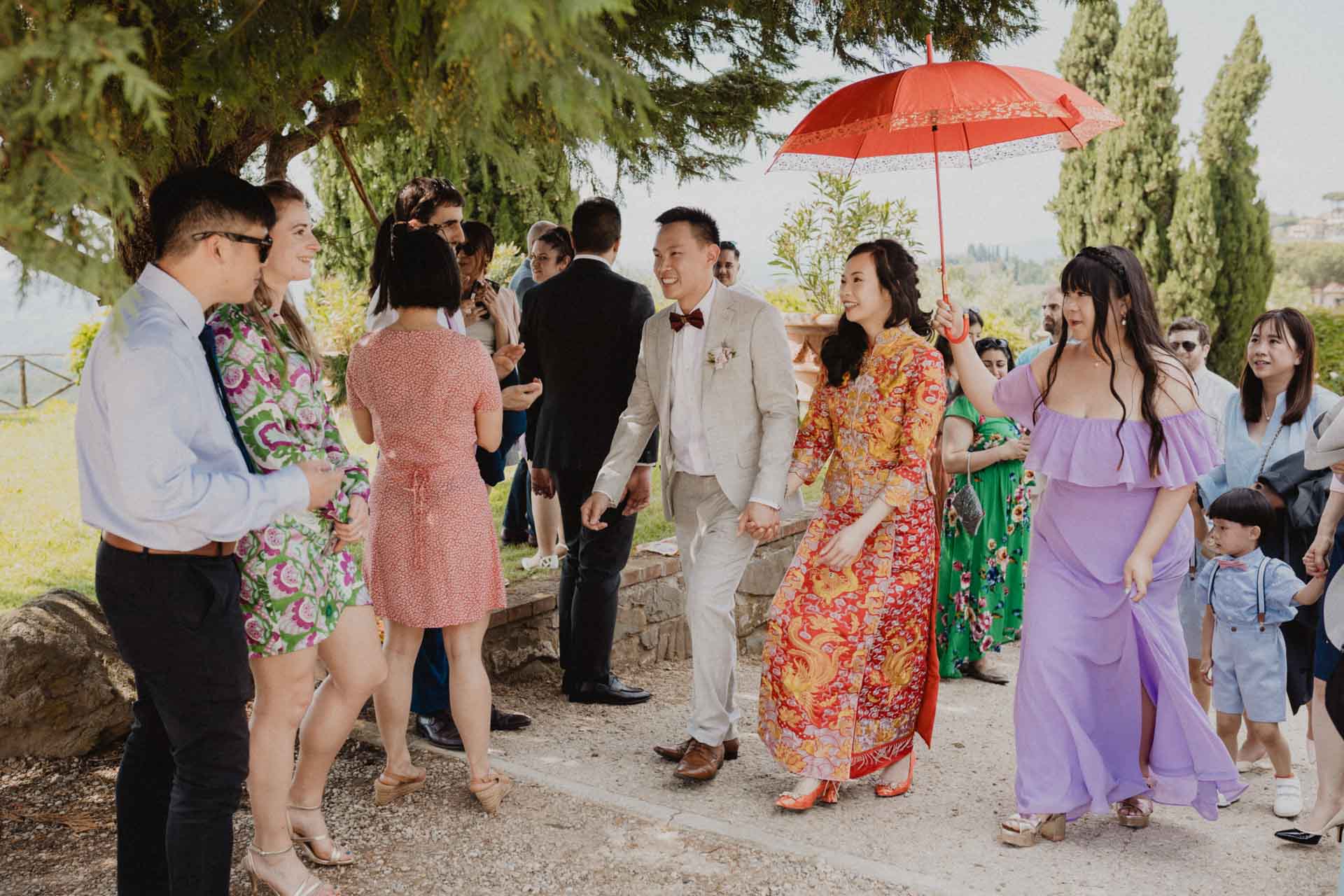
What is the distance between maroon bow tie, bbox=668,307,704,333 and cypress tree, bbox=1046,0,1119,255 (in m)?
16.1

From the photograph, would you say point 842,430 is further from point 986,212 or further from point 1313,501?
point 986,212

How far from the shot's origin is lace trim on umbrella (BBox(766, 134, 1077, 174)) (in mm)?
4965

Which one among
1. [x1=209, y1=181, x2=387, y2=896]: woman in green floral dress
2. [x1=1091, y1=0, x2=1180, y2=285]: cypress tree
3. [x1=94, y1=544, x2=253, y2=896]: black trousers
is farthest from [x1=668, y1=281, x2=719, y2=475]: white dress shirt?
[x1=1091, y1=0, x2=1180, y2=285]: cypress tree

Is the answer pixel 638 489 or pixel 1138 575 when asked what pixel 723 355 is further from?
pixel 1138 575

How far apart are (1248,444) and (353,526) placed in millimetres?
4012

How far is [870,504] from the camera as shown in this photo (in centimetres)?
412

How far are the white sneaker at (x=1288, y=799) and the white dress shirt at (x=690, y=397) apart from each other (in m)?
2.53

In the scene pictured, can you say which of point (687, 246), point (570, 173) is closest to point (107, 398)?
point (687, 246)

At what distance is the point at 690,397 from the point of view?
4.48 meters

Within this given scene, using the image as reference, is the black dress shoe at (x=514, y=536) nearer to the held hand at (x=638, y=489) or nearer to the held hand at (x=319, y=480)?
the held hand at (x=638, y=489)

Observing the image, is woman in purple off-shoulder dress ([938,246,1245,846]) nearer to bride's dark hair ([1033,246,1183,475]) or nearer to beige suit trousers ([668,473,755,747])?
bride's dark hair ([1033,246,1183,475])

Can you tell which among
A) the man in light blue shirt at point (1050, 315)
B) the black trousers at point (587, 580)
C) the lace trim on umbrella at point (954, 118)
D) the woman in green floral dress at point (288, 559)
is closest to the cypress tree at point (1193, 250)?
the man in light blue shirt at point (1050, 315)

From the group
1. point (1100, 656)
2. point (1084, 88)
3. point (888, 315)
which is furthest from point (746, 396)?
point (1084, 88)

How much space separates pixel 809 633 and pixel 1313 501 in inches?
89.7
